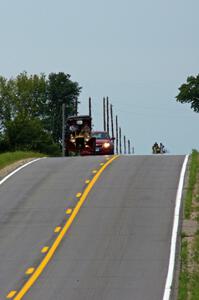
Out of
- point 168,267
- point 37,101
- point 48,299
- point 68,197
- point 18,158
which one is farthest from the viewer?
point 37,101

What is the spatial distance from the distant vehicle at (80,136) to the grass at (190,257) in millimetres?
20993

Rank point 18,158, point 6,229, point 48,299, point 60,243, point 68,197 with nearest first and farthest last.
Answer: point 48,299
point 60,243
point 6,229
point 68,197
point 18,158

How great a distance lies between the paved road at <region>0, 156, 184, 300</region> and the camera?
68.1 feet

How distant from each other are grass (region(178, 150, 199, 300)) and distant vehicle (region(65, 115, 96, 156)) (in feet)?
68.9

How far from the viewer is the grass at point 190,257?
19.8 metres

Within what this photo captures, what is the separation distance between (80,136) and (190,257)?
30.2m

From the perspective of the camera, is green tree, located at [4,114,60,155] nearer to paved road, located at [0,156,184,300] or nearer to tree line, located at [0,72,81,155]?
tree line, located at [0,72,81,155]

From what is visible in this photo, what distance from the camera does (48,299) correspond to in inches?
766

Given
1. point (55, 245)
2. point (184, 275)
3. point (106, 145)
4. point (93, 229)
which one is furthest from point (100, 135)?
point (184, 275)

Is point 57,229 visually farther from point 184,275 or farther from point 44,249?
point 184,275

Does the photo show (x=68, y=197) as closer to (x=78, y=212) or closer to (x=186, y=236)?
(x=78, y=212)

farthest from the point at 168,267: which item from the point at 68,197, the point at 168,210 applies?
the point at 68,197

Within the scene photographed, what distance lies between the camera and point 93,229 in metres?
26.2

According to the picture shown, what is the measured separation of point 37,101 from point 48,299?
117 m
